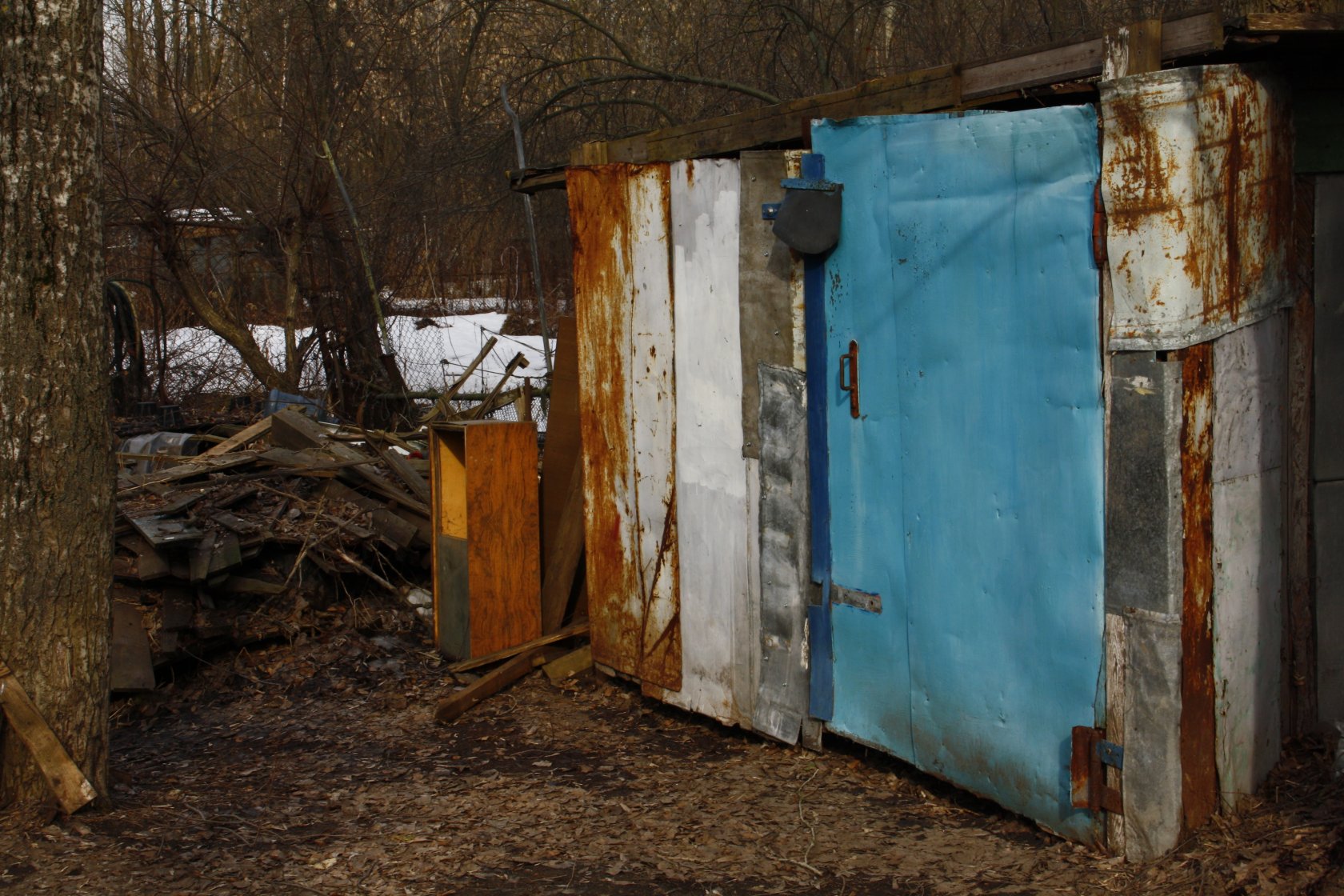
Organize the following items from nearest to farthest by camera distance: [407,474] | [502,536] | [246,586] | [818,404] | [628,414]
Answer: [818,404] → [628,414] → [502,536] → [246,586] → [407,474]

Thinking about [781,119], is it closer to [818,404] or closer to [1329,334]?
[818,404]

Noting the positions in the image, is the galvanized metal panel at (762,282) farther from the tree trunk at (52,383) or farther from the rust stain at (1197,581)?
the tree trunk at (52,383)

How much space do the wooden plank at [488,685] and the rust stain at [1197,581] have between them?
11.1ft

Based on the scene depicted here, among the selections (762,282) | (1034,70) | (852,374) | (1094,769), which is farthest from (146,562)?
(1034,70)

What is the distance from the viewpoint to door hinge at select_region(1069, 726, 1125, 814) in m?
3.67

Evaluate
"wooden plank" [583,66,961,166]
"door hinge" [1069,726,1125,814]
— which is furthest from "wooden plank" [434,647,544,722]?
"door hinge" [1069,726,1125,814]

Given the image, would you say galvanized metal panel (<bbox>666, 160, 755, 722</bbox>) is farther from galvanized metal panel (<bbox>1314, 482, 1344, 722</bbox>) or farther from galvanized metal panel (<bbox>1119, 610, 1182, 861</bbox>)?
galvanized metal panel (<bbox>1314, 482, 1344, 722</bbox>)

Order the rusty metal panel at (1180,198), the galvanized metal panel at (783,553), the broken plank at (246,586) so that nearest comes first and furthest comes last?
the rusty metal panel at (1180,198) → the galvanized metal panel at (783,553) → the broken plank at (246,586)

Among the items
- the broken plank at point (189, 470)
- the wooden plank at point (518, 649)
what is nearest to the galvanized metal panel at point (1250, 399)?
the wooden plank at point (518, 649)

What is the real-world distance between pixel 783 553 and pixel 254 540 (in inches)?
134

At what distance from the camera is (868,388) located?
4449 millimetres

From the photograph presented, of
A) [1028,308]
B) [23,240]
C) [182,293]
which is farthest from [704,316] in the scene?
[182,293]

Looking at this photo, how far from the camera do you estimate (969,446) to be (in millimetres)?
4066

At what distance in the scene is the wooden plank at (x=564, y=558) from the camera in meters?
6.35
